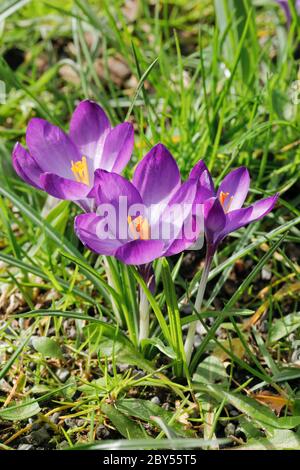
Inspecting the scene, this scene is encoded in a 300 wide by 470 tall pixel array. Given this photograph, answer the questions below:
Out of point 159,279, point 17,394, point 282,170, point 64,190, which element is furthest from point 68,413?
point 282,170

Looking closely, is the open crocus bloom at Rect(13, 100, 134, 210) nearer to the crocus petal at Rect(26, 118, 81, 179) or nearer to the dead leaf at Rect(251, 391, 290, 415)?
the crocus petal at Rect(26, 118, 81, 179)

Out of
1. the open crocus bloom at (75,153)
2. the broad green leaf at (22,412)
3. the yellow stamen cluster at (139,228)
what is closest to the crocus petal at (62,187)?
the open crocus bloom at (75,153)

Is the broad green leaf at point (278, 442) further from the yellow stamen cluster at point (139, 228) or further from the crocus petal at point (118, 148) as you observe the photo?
the crocus petal at point (118, 148)

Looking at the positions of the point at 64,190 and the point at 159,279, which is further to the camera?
the point at 159,279

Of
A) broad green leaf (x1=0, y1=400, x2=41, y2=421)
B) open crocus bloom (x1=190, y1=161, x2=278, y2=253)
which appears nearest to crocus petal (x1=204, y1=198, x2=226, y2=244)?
open crocus bloom (x1=190, y1=161, x2=278, y2=253)

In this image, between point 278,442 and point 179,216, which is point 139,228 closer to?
point 179,216

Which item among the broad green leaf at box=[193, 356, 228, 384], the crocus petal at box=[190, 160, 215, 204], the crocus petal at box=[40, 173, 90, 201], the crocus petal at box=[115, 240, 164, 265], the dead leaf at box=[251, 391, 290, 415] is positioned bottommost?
the dead leaf at box=[251, 391, 290, 415]

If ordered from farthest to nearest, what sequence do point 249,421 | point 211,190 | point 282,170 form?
point 282,170 < point 249,421 < point 211,190
